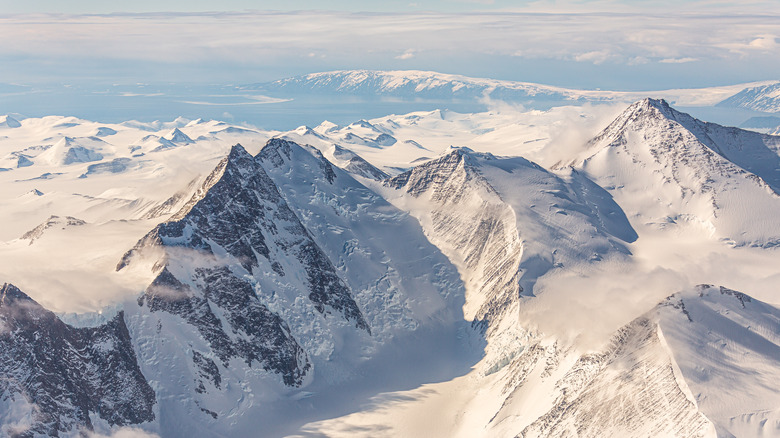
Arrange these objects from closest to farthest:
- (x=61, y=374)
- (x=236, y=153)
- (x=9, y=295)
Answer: (x=9, y=295) < (x=61, y=374) < (x=236, y=153)

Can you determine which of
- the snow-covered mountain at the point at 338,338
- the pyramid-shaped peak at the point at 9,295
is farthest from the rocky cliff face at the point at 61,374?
the snow-covered mountain at the point at 338,338

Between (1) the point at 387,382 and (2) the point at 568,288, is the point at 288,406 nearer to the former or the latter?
(1) the point at 387,382

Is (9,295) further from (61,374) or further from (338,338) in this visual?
(338,338)

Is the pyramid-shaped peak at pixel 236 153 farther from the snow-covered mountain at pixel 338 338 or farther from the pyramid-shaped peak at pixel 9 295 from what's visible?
the pyramid-shaped peak at pixel 9 295

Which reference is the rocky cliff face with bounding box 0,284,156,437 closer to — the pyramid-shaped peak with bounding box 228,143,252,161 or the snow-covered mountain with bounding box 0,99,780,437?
the snow-covered mountain with bounding box 0,99,780,437

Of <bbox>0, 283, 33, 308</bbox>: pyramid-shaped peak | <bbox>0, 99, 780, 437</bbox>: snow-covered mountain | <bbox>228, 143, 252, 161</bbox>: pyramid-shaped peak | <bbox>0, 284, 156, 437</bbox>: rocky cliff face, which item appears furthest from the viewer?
<bbox>228, 143, 252, 161</bbox>: pyramid-shaped peak

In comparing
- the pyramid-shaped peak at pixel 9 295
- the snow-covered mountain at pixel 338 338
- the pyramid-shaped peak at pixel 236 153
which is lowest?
the snow-covered mountain at pixel 338 338

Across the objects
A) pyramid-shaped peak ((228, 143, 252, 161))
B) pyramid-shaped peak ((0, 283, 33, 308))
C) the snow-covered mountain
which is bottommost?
the snow-covered mountain

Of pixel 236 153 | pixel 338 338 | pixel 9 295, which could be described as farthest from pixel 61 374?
pixel 236 153

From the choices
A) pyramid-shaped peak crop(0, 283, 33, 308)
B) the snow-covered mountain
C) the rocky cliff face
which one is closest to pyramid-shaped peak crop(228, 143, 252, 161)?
the snow-covered mountain
